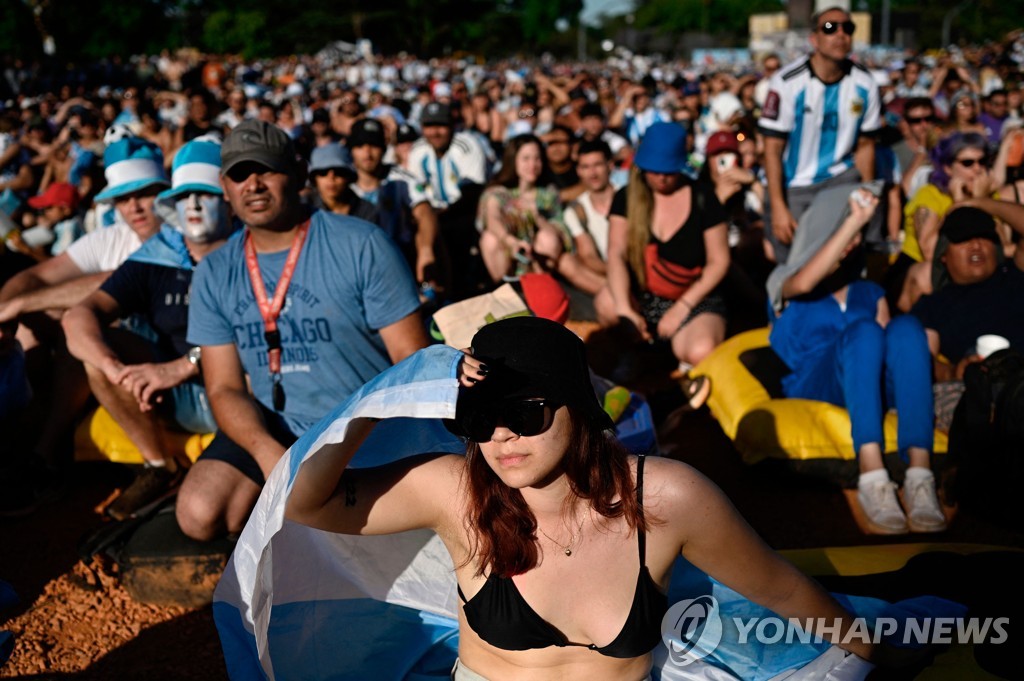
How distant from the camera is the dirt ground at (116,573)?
368 centimetres

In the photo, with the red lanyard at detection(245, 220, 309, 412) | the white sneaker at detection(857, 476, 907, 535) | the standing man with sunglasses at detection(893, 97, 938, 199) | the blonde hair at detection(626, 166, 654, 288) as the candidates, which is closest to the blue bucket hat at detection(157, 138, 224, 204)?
the red lanyard at detection(245, 220, 309, 412)

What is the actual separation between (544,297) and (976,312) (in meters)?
2.33

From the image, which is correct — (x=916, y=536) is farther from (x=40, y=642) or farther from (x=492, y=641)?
(x=40, y=642)

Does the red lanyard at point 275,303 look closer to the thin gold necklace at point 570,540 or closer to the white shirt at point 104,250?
the thin gold necklace at point 570,540

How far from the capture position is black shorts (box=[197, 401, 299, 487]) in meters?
3.99

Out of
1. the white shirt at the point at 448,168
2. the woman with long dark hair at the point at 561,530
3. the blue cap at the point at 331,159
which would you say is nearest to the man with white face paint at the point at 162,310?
the blue cap at the point at 331,159

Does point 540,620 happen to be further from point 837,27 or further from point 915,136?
point 915,136

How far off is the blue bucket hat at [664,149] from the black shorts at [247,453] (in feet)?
10.1

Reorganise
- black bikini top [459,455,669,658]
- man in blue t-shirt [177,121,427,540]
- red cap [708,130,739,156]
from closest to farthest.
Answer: black bikini top [459,455,669,658], man in blue t-shirt [177,121,427,540], red cap [708,130,739,156]

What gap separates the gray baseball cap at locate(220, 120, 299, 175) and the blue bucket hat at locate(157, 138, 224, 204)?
85 centimetres

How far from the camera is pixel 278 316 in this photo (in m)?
3.85

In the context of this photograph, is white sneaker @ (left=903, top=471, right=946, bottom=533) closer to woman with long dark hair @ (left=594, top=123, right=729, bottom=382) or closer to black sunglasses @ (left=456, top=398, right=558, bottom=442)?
woman with long dark hair @ (left=594, top=123, right=729, bottom=382)

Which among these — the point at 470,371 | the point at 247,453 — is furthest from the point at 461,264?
the point at 470,371

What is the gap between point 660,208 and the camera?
20.2 feet
